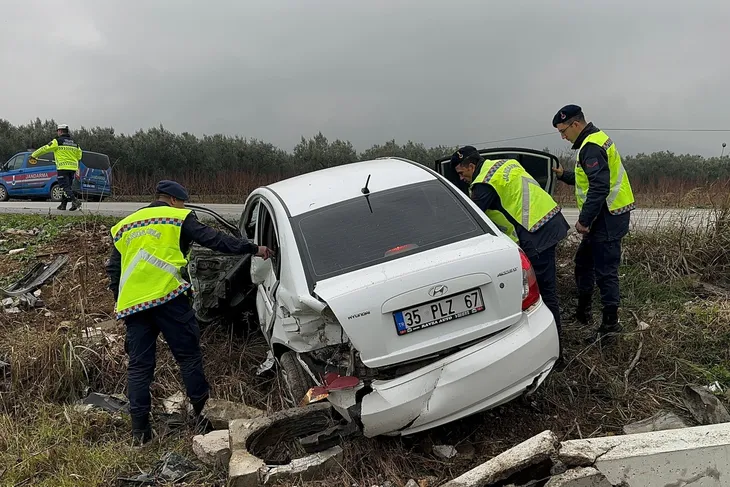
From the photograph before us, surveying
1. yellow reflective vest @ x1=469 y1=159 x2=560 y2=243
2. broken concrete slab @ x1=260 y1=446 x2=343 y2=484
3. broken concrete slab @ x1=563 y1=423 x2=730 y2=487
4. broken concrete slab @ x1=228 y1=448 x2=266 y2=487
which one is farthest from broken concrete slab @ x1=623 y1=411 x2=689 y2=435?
broken concrete slab @ x1=228 y1=448 x2=266 y2=487

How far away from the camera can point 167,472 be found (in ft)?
10.1

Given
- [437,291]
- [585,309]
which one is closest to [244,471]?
[437,291]

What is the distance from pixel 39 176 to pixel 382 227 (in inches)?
672

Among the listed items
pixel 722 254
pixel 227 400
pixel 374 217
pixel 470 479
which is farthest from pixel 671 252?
pixel 227 400

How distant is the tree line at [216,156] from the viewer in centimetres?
2264

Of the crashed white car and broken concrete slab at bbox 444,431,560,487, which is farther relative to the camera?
the crashed white car

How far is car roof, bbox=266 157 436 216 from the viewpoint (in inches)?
146

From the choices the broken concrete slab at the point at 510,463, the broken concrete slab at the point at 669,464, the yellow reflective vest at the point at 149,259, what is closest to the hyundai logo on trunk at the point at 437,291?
the broken concrete slab at the point at 510,463

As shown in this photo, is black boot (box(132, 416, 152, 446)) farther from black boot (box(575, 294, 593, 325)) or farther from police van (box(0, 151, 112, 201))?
police van (box(0, 151, 112, 201))

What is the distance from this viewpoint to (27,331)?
4.81 m

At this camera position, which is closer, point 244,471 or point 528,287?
point 244,471

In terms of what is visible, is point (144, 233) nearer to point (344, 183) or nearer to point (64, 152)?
point (344, 183)

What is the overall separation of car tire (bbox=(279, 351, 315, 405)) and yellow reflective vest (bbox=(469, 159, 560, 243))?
6.22 ft

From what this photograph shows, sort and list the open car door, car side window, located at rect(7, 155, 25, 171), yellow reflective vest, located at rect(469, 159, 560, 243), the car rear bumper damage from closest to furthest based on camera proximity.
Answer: the car rear bumper damage, yellow reflective vest, located at rect(469, 159, 560, 243), the open car door, car side window, located at rect(7, 155, 25, 171)
